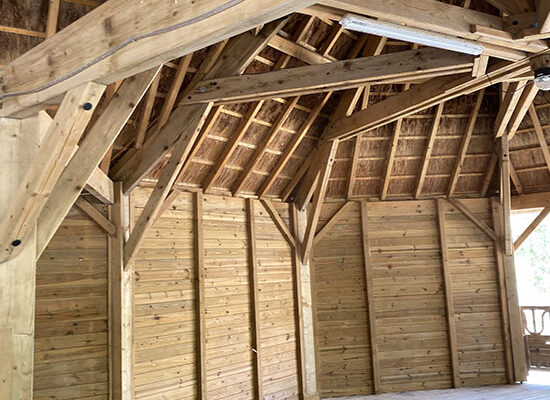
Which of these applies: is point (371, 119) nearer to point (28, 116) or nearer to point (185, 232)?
point (185, 232)

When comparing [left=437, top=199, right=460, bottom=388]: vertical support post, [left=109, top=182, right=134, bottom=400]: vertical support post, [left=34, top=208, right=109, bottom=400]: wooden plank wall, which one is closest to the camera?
[left=34, top=208, right=109, bottom=400]: wooden plank wall

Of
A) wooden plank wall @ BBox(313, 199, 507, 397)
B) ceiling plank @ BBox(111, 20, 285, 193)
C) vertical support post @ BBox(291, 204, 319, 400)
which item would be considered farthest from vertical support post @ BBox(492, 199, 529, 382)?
ceiling plank @ BBox(111, 20, 285, 193)

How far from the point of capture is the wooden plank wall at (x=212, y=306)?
5.99 m

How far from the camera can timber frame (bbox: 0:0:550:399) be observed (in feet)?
8.27

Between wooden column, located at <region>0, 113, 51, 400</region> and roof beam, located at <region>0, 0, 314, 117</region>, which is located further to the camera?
wooden column, located at <region>0, 113, 51, 400</region>

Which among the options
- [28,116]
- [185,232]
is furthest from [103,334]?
[28,116]

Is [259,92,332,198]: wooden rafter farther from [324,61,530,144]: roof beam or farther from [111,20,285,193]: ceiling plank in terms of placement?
[111,20,285,193]: ceiling plank

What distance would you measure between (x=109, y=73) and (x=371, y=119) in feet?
14.4

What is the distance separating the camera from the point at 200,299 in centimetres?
650

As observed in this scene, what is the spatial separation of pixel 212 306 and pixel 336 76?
3.29m

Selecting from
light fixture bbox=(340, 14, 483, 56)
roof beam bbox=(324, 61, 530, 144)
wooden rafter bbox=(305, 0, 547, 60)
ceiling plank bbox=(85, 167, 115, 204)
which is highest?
roof beam bbox=(324, 61, 530, 144)

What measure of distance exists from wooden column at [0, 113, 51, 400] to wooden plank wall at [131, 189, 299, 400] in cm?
295

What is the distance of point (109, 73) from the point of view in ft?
7.84

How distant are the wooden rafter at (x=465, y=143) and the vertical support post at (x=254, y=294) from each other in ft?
10.4
